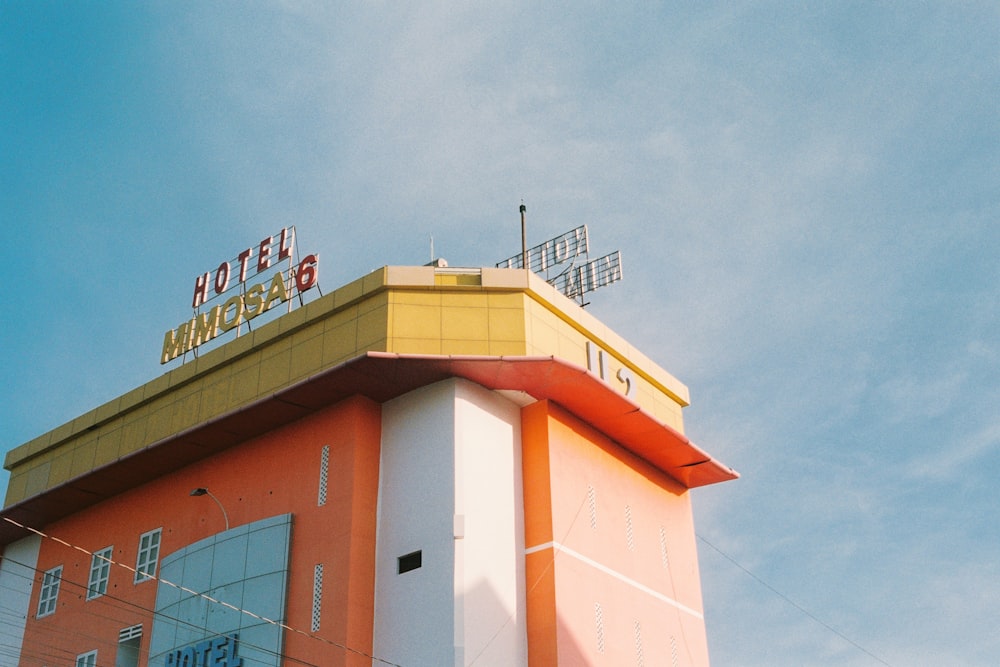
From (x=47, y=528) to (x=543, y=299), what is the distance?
68.4ft

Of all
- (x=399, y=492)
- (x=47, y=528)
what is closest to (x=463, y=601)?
(x=399, y=492)

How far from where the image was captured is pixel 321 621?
100 ft

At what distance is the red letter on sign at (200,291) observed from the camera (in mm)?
41750

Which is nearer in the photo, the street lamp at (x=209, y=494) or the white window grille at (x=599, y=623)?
the white window grille at (x=599, y=623)

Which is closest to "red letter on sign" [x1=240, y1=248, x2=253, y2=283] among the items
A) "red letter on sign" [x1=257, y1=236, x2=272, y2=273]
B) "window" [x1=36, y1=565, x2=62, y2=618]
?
"red letter on sign" [x1=257, y1=236, x2=272, y2=273]

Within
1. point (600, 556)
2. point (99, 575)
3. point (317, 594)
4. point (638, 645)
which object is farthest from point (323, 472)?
point (99, 575)

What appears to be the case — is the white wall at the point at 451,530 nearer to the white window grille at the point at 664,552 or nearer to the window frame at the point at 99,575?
the white window grille at the point at 664,552

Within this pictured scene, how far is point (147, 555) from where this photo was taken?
3697cm

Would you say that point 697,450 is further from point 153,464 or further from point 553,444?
point 153,464

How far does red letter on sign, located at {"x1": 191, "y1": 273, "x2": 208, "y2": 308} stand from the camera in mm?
41750

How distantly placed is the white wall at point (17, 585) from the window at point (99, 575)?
1.39 meters

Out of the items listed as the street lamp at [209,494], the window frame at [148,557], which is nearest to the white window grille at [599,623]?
the street lamp at [209,494]

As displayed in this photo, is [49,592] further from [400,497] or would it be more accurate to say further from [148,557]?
[400,497]

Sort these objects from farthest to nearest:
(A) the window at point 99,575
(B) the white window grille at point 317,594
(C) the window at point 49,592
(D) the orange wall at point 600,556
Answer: (C) the window at point 49,592 → (A) the window at point 99,575 → (D) the orange wall at point 600,556 → (B) the white window grille at point 317,594
